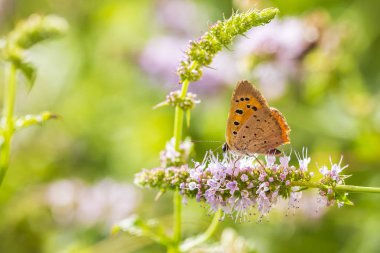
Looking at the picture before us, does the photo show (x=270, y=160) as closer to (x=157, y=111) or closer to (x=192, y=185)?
(x=192, y=185)

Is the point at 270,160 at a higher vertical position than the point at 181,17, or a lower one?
lower

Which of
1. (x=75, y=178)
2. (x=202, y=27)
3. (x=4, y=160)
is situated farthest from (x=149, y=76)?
(x=4, y=160)

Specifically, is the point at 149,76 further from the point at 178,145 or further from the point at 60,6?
the point at 178,145

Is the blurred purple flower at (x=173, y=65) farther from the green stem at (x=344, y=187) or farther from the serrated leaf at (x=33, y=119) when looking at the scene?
the green stem at (x=344, y=187)

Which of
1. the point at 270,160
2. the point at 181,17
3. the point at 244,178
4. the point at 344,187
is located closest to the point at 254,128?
the point at 270,160

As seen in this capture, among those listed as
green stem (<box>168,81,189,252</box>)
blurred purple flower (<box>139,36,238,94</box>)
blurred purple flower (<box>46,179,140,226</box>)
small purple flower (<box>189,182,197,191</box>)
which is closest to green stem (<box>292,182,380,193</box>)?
small purple flower (<box>189,182,197,191</box>)
